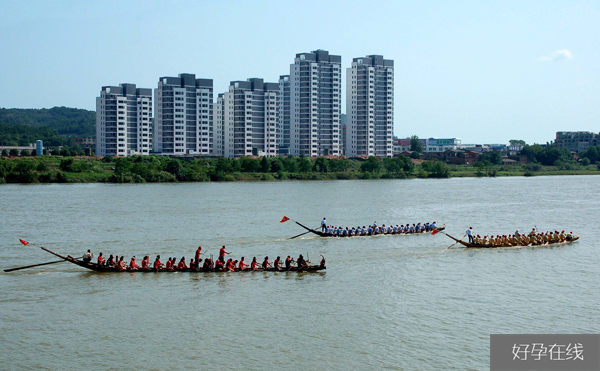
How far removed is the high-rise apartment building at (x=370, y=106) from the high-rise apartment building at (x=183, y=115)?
1295 inches

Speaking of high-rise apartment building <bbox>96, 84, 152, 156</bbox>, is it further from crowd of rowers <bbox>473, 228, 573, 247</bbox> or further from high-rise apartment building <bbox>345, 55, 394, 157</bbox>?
crowd of rowers <bbox>473, 228, 573, 247</bbox>

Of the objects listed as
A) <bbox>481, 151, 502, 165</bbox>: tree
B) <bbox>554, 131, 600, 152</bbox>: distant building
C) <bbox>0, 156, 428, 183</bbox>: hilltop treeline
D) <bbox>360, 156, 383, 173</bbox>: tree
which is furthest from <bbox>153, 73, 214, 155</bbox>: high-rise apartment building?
<bbox>554, 131, 600, 152</bbox>: distant building

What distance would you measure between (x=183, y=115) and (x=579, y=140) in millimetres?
138775

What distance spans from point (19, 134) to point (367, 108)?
3499 inches

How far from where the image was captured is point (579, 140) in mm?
194750

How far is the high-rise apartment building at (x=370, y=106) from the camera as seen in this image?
13350cm

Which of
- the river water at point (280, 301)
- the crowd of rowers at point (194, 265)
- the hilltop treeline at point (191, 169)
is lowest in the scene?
the river water at point (280, 301)

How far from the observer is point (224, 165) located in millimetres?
90562

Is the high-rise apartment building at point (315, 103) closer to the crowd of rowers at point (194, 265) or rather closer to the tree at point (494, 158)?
the tree at point (494, 158)

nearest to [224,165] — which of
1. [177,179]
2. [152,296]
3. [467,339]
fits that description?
[177,179]

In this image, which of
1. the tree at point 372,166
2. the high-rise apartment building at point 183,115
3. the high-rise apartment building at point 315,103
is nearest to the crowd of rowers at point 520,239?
the tree at point 372,166

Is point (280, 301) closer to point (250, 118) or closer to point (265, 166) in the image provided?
point (265, 166)

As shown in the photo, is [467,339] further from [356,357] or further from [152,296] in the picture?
[152,296]

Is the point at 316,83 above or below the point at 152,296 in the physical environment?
above
